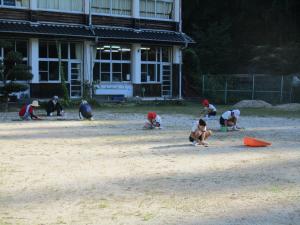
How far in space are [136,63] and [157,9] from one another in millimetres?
4961

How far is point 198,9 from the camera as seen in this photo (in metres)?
53.8

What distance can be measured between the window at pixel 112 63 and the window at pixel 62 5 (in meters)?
2.97

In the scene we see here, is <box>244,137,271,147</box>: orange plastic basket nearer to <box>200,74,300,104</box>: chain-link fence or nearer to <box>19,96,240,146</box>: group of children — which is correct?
<box>19,96,240,146</box>: group of children

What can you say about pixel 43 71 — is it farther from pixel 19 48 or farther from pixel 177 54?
pixel 177 54

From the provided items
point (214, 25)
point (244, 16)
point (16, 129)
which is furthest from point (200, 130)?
point (244, 16)

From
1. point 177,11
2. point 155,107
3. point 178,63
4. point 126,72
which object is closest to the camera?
point 155,107

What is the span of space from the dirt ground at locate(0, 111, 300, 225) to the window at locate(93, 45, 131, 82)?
2103 cm

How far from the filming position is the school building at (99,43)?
113 ft

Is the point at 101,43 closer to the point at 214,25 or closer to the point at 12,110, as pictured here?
the point at 12,110

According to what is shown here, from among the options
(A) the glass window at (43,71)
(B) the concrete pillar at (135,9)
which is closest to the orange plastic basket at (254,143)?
(A) the glass window at (43,71)

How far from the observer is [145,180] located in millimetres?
9875

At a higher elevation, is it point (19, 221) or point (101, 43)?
point (101, 43)

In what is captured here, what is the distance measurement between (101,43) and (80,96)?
150 inches

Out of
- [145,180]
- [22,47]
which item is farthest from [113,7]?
[145,180]
